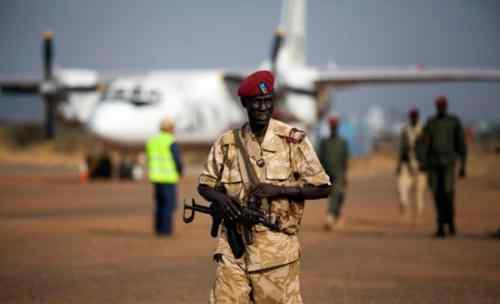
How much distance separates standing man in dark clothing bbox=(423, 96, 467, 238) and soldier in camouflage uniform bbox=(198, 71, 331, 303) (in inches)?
333

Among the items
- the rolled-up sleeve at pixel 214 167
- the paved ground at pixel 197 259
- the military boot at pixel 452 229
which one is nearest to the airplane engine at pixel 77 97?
the paved ground at pixel 197 259

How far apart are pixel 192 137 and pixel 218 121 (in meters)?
1.17

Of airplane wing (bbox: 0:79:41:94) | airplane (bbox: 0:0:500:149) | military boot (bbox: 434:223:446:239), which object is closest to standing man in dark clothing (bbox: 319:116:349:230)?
military boot (bbox: 434:223:446:239)

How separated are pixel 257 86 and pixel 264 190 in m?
0.56

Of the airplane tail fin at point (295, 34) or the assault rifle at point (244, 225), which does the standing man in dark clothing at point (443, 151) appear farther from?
the airplane tail fin at point (295, 34)

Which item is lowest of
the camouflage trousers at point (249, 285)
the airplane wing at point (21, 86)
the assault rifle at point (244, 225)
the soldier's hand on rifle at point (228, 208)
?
the airplane wing at point (21, 86)

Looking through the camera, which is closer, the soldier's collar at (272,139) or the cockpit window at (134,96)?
the soldier's collar at (272,139)

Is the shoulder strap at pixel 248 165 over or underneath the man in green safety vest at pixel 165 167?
over

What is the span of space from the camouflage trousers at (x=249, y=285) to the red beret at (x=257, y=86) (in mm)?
896

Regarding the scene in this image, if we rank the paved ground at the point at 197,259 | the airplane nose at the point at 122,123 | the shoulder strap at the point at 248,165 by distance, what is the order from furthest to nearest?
1. the airplane nose at the point at 122,123
2. the paved ground at the point at 197,259
3. the shoulder strap at the point at 248,165

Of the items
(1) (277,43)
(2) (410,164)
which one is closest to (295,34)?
(1) (277,43)

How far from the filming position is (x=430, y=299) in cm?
884

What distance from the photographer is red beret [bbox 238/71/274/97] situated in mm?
5365

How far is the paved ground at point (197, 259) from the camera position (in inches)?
366
